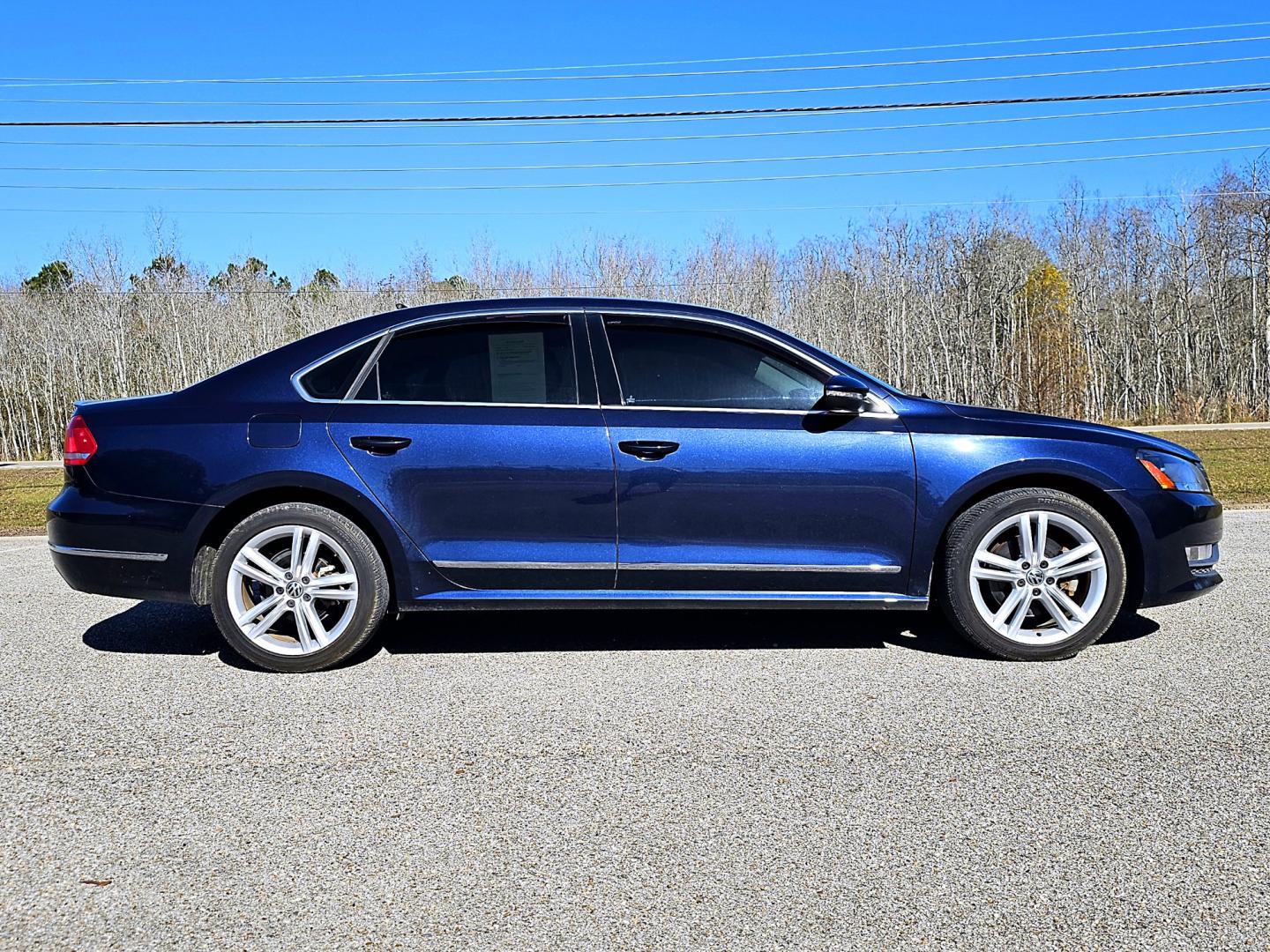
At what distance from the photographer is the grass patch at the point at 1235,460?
11.6m

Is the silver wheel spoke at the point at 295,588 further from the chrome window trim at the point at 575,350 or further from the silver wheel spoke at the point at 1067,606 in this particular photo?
the silver wheel spoke at the point at 1067,606

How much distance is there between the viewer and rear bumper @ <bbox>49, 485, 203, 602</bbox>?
4797 mm

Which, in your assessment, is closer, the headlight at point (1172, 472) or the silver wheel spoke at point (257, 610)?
the silver wheel spoke at point (257, 610)

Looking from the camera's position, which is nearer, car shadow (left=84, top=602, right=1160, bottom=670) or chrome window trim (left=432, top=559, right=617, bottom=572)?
chrome window trim (left=432, top=559, right=617, bottom=572)

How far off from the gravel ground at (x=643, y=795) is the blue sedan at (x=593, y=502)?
332 millimetres

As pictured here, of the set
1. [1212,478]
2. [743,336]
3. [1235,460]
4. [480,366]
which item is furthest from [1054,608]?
[1235,460]

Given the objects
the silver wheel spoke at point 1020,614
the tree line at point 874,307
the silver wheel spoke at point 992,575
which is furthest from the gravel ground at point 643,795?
the tree line at point 874,307

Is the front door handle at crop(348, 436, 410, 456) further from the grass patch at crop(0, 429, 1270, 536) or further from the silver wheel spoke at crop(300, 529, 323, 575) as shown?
the grass patch at crop(0, 429, 1270, 536)

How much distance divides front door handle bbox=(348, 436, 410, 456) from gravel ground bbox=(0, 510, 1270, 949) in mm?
1021

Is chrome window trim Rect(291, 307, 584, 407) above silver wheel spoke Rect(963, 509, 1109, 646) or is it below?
above

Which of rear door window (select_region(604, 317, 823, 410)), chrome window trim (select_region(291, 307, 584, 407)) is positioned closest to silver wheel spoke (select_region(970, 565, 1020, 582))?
rear door window (select_region(604, 317, 823, 410))

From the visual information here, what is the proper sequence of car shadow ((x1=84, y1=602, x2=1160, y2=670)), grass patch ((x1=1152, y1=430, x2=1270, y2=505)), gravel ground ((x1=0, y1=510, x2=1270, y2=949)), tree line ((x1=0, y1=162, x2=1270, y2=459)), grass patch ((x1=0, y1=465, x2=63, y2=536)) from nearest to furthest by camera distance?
1. gravel ground ((x1=0, y1=510, x2=1270, y2=949))
2. car shadow ((x1=84, y1=602, x2=1160, y2=670))
3. grass patch ((x1=0, y1=465, x2=63, y2=536))
4. grass patch ((x1=1152, y1=430, x2=1270, y2=505))
5. tree line ((x1=0, y1=162, x2=1270, y2=459))

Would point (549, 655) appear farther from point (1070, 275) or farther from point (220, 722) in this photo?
point (1070, 275)

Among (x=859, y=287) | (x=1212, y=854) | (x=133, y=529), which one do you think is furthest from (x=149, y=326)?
(x=1212, y=854)
